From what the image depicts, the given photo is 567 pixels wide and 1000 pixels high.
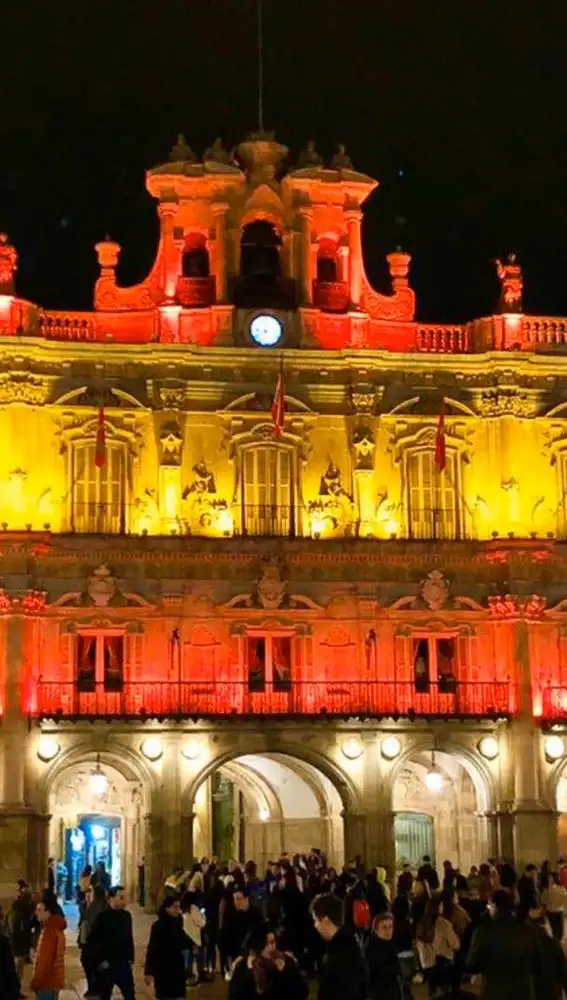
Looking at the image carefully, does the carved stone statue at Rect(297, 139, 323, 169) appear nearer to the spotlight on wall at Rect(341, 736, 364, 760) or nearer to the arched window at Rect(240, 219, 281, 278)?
the arched window at Rect(240, 219, 281, 278)

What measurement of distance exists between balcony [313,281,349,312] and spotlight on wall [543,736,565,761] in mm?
12415

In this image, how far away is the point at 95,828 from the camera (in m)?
52.0

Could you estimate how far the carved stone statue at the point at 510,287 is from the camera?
4872 centimetres

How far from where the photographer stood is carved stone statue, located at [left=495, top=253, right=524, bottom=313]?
160 feet

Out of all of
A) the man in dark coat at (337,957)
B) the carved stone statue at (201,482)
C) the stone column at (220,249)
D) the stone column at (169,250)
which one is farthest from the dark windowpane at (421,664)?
the man in dark coat at (337,957)

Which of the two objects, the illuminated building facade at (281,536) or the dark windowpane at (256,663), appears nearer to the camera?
the illuminated building facade at (281,536)

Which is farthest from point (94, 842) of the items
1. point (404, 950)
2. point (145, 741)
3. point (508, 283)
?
point (404, 950)

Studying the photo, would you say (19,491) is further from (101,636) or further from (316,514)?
(316,514)

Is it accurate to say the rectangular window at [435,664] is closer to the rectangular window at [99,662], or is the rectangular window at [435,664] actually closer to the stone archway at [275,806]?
the stone archway at [275,806]

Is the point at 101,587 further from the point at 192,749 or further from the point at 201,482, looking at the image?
the point at 192,749

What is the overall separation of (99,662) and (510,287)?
1485cm

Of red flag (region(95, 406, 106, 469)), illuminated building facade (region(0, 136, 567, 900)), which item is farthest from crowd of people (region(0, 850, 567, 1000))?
red flag (region(95, 406, 106, 469))

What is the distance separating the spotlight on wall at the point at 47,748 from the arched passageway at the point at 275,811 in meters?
4.13

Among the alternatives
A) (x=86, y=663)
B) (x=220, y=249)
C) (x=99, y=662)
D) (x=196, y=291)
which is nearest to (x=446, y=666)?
(x=99, y=662)
